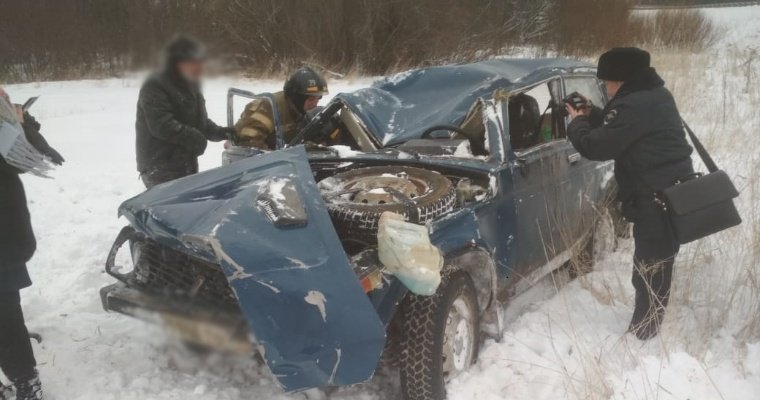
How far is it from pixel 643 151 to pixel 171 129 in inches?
116

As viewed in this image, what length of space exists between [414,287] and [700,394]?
1431mm

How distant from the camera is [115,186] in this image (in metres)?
6.10

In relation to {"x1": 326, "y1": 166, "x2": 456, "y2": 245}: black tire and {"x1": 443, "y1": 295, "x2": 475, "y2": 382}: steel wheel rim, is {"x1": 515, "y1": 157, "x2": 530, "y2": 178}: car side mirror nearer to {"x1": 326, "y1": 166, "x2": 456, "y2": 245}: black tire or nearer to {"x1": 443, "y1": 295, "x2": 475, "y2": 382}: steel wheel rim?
{"x1": 326, "y1": 166, "x2": 456, "y2": 245}: black tire

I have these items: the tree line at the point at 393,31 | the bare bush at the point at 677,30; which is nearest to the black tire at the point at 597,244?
the tree line at the point at 393,31

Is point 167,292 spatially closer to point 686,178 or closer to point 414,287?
point 414,287

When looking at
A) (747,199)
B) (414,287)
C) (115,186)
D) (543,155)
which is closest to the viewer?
(414,287)

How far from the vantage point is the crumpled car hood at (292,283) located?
206 centimetres

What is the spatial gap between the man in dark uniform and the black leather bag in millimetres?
3019

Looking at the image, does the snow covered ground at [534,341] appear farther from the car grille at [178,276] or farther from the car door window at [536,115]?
the car door window at [536,115]

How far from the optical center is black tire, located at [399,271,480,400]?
2406 millimetres

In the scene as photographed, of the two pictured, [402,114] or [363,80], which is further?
[363,80]

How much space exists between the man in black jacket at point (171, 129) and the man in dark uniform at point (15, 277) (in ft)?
3.51

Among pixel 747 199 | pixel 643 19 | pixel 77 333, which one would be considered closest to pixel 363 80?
pixel 643 19

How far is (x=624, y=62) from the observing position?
114 inches
